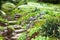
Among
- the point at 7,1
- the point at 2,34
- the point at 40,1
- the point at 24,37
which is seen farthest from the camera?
the point at 40,1

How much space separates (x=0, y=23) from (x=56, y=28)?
6527 millimetres

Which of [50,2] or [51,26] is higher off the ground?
[51,26]

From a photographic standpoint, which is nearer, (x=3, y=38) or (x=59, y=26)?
(x=59, y=26)

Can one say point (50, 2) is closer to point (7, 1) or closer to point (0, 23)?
point (7, 1)

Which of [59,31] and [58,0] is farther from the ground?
[59,31]

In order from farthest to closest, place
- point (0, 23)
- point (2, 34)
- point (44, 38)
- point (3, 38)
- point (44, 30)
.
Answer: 1. point (0, 23)
2. point (2, 34)
3. point (3, 38)
4. point (44, 30)
5. point (44, 38)

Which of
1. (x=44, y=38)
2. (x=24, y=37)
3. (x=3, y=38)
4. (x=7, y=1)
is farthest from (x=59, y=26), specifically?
(x=7, y=1)

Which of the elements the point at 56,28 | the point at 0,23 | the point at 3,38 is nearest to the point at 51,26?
the point at 56,28

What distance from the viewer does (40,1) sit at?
25.6 metres

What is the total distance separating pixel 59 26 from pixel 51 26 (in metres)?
0.59

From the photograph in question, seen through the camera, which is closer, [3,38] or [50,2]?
[3,38]

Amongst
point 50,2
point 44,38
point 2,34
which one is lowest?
point 50,2

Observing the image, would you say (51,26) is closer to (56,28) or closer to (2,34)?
(56,28)

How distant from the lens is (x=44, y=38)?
8.70m
